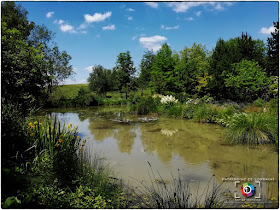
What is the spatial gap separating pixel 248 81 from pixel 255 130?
8788mm

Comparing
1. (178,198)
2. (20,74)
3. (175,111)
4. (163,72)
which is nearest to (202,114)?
(175,111)

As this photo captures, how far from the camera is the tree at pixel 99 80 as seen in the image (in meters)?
33.2

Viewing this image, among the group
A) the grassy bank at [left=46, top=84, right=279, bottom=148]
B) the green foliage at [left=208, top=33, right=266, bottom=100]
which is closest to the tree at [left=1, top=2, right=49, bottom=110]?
the grassy bank at [left=46, top=84, right=279, bottom=148]

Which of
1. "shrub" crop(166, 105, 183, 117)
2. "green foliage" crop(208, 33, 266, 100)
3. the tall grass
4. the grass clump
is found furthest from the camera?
"green foliage" crop(208, 33, 266, 100)

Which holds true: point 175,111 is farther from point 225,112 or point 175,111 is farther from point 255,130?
point 255,130

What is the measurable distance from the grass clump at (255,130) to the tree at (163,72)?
47.1 feet

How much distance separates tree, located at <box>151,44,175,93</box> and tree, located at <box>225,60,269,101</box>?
656cm

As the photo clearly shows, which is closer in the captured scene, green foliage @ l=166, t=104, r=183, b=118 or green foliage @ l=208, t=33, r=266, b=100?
green foliage @ l=166, t=104, r=183, b=118

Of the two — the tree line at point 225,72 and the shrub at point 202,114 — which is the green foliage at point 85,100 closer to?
the tree line at point 225,72

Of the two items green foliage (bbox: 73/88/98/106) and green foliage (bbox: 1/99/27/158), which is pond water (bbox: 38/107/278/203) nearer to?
green foliage (bbox: 1/99/27/158)

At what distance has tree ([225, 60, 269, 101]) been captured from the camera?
1484cm

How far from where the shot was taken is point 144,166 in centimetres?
570

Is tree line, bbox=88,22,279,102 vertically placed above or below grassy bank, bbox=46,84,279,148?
above

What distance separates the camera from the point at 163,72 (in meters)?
22.6
